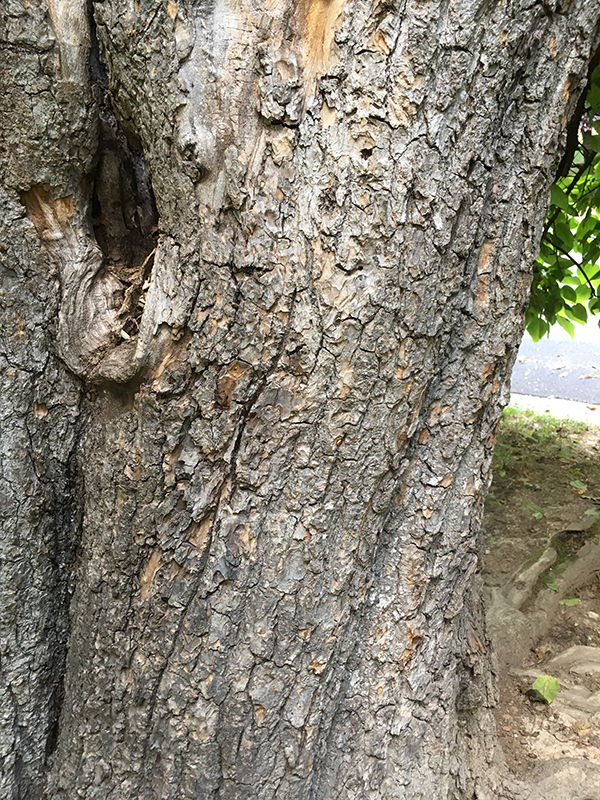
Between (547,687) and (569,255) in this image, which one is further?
(569,255)

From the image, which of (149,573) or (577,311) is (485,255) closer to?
(149,573)

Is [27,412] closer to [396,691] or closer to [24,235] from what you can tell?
[24,235]

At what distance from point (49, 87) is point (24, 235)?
345 millimetres

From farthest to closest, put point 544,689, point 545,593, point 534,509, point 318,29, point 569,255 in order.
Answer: point 534,509
point 569,255
point 545,593
point 544,689
point 318,29

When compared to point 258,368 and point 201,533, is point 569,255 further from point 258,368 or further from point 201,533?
point 201,533

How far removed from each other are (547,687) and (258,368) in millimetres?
1737

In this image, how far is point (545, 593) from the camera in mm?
2979

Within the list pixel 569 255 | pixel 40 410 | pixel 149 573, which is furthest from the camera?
pixel 569 255

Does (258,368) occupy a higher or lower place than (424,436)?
higher

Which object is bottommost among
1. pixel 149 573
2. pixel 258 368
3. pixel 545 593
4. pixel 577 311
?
pixel 545 593

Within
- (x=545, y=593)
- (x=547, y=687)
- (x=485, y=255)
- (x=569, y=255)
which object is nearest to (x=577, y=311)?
(x=569, y=255)

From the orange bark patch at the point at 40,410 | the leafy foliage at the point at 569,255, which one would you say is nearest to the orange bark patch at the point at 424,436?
the orange bark patch at the point at 40,410

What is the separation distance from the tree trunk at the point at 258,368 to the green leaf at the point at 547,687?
2.19 feet

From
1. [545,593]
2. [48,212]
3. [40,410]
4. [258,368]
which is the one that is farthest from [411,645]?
[545,593]
